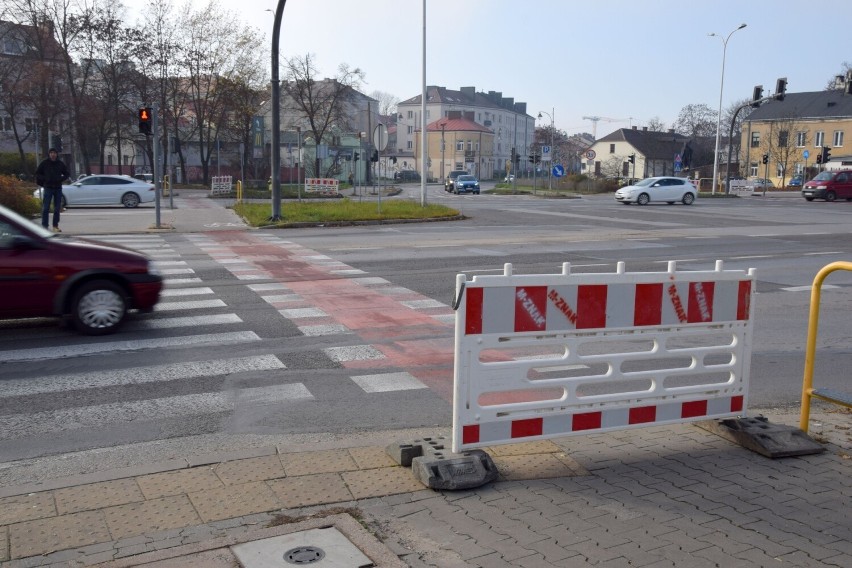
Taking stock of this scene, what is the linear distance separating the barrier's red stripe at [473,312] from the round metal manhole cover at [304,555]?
1541mm

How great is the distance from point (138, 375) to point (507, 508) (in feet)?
14.2

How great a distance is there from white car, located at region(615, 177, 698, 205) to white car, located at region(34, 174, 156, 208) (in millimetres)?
24337

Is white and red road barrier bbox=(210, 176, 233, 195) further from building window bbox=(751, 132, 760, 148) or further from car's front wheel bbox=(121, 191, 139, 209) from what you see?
building window bbox=(751, 132, 760, 148)

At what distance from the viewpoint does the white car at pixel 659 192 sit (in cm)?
4400

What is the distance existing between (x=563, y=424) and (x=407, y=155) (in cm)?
13588

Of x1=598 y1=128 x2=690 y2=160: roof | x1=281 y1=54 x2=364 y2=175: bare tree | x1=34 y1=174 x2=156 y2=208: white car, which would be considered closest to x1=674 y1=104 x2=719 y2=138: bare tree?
x1=598 y1=128 x2=690 y2=160: roof

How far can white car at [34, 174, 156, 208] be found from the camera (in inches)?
1348

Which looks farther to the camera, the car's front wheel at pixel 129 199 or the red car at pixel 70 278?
the car's front wheel at pixel 129 199

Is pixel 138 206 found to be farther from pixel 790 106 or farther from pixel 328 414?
pixel 790 106

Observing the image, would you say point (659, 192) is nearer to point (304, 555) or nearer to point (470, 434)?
point (470, 434)

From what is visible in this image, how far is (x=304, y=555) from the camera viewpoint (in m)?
3.95

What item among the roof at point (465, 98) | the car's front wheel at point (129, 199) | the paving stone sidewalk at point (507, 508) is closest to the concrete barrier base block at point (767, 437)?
the paving stone sidewalk at point (507, 508)

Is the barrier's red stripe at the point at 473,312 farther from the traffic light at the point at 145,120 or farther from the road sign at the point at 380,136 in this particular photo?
the road sign at the point at 380,136

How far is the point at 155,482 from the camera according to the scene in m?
4.89
